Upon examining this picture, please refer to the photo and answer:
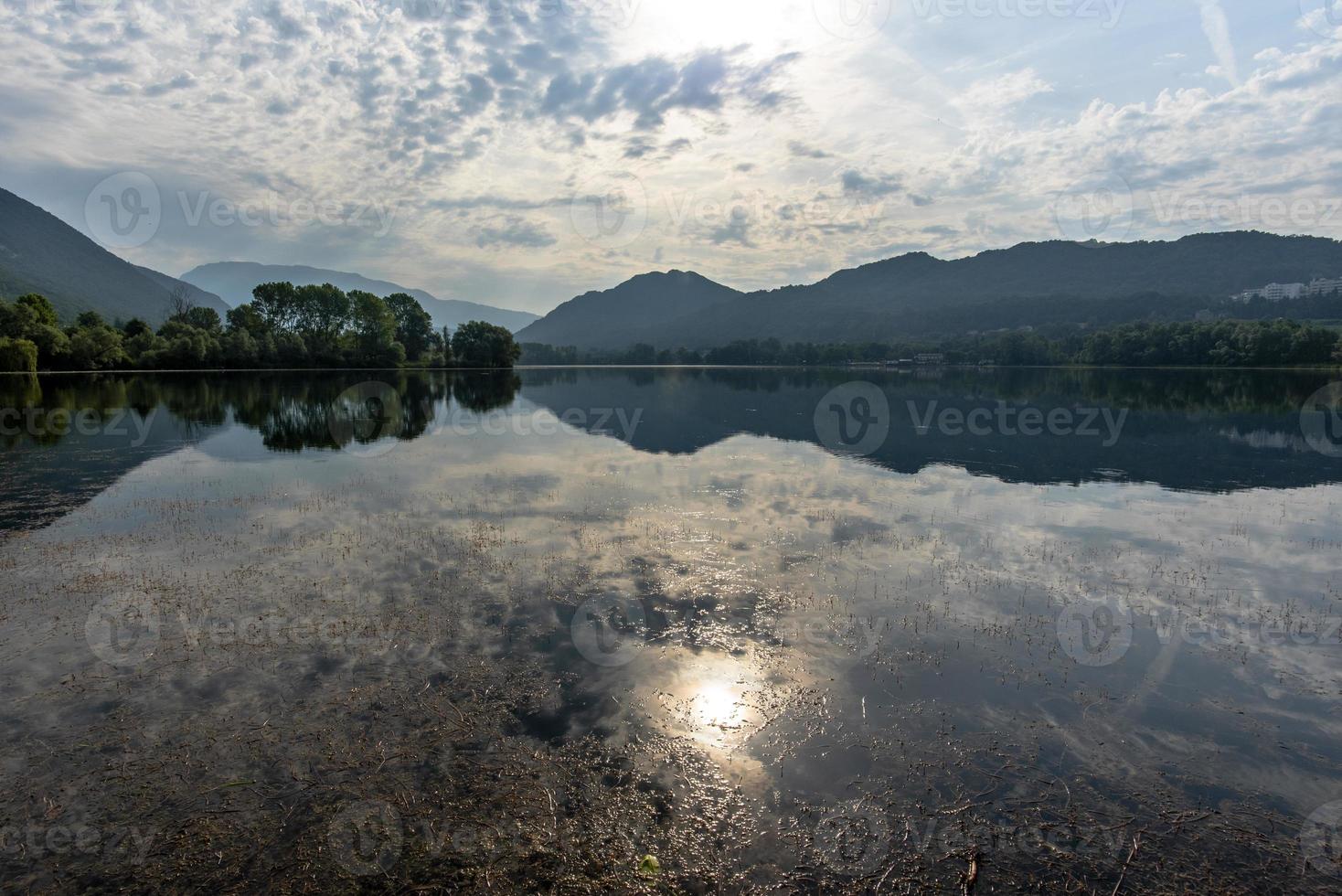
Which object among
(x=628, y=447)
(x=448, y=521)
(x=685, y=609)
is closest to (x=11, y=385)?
(x=628, y=447)

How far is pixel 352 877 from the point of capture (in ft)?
23.7

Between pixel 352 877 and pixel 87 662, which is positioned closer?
pixel 352 877

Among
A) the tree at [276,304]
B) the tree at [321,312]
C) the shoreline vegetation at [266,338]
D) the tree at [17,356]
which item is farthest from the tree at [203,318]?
the tree at [17,356]

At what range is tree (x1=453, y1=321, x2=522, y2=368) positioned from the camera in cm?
16800

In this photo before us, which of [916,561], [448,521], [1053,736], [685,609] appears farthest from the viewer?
[448,521]

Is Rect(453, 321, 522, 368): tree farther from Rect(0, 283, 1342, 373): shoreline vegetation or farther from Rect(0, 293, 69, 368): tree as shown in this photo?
Rect(0, 293, 69, 368): tree

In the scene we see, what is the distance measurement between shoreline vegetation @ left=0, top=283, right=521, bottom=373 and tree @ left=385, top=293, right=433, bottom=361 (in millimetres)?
242

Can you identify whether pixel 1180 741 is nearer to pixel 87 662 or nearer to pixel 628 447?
pixel 87 662

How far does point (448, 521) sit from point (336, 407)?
45.4m

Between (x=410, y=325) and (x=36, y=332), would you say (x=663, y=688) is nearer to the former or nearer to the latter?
(x=36, y=332)

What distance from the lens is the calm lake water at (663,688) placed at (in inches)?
304

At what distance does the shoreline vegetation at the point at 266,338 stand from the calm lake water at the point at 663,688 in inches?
4429

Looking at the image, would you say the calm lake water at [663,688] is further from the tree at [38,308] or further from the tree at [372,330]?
the tree at [372,330]

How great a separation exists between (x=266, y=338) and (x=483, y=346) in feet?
159
